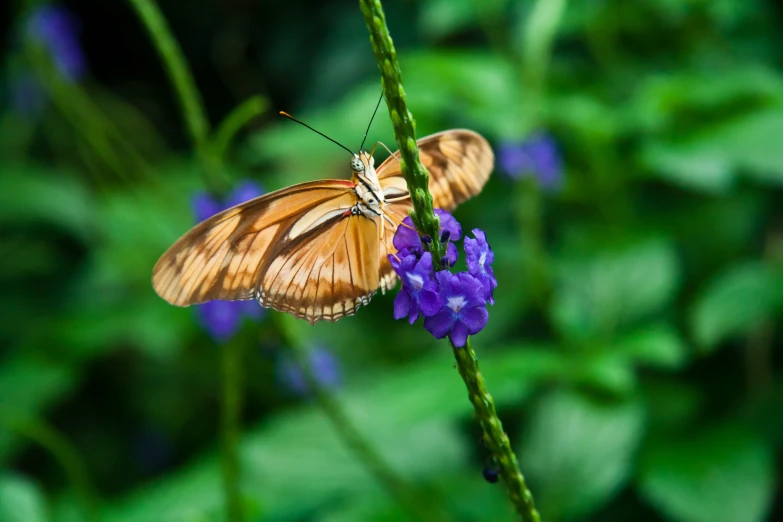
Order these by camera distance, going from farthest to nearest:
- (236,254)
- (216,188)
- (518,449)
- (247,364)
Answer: (247,364), (518,449), (216,188), (236,254)

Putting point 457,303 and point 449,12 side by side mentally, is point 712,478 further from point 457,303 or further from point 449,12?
point 449,12

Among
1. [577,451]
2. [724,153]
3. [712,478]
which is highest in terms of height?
[724,153]

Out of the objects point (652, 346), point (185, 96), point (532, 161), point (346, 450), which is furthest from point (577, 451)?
point (185, 96)

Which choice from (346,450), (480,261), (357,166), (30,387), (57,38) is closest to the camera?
(480,261)

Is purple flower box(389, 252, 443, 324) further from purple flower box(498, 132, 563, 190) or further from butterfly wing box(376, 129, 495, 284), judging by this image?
purple flower box(498, 132, 563, 190)

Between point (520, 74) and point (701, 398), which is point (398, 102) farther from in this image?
point (520, 74)

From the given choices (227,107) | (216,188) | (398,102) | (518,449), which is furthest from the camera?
(227,107)

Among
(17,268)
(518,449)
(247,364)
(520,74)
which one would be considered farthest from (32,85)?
(518,449)
